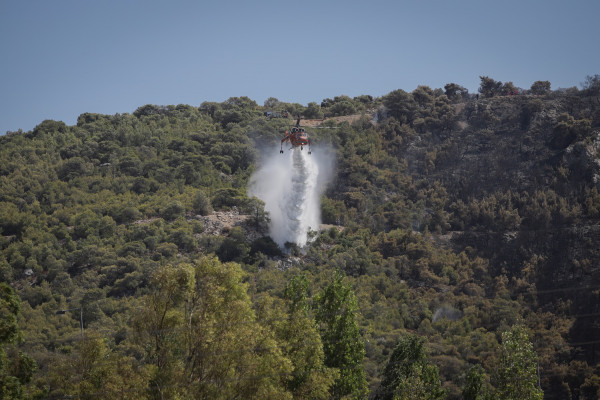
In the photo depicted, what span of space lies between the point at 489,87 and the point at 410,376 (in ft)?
287

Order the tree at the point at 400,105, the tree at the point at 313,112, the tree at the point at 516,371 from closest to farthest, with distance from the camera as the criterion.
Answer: the tree at the point at 516,371 < the tree at the point at 400,105 < the tree at the point at 313,112

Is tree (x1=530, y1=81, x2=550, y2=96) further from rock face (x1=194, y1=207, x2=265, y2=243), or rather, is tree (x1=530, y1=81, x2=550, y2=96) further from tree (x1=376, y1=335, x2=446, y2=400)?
tree (x1=376, y1=335, x2=446, y2=400)

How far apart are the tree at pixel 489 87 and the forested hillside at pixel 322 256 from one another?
0.51 meters

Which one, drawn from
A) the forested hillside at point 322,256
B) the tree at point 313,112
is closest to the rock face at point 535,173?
the forested hillside at point 322,256

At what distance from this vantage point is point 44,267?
70.6m

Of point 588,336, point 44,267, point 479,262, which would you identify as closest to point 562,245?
point 479,262

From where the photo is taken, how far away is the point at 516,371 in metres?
37.6

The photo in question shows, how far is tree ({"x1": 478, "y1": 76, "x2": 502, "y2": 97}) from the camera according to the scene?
117m

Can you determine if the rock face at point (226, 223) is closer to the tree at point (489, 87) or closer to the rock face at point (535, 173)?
the rock face at point (535, 173)

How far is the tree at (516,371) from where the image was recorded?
37062 millimetres

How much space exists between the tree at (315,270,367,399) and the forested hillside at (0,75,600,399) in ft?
0.34

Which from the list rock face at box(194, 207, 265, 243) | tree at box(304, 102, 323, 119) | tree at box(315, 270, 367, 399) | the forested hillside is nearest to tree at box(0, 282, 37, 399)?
the forested hillside

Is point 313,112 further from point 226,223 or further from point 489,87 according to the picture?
point 226,223

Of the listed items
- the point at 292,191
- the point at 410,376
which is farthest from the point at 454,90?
the point at 410,376
